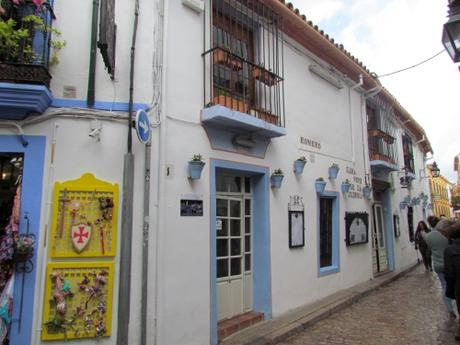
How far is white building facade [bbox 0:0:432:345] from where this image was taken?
14.0 feet

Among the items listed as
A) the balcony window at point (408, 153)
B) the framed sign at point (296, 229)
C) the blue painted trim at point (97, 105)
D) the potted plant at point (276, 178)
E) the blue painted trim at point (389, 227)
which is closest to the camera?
the blue painted trim at point (97, 105)

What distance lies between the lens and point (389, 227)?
12227 mm

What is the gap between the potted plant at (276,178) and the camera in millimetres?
6607

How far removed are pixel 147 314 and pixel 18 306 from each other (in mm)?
1376

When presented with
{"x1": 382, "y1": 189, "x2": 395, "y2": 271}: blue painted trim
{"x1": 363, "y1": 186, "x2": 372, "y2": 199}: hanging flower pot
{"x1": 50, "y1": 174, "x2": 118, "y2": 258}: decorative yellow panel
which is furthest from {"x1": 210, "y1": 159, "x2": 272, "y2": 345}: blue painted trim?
{"x1": 382, "y1": 189, "x2": 395, "y2": 271}: blue painted trim

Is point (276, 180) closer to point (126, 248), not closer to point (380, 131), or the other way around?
point (126, 248)

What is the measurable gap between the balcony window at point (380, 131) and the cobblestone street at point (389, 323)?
4.09 m

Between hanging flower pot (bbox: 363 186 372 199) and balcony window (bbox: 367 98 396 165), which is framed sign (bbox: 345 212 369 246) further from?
balcony window (bbox: 367 98 396 165)

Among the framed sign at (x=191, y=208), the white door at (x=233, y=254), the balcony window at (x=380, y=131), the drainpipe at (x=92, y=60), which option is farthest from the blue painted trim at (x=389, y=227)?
the drainpipe at (x=92, y=60)

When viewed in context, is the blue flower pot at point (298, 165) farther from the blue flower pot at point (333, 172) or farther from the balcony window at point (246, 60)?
the blue flower pot at point (333, 172)

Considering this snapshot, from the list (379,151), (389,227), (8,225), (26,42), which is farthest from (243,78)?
(389,227)

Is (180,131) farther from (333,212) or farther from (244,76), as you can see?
(333,212)

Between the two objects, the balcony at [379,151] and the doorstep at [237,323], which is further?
the balcony at [379,151]

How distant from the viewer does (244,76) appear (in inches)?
249
